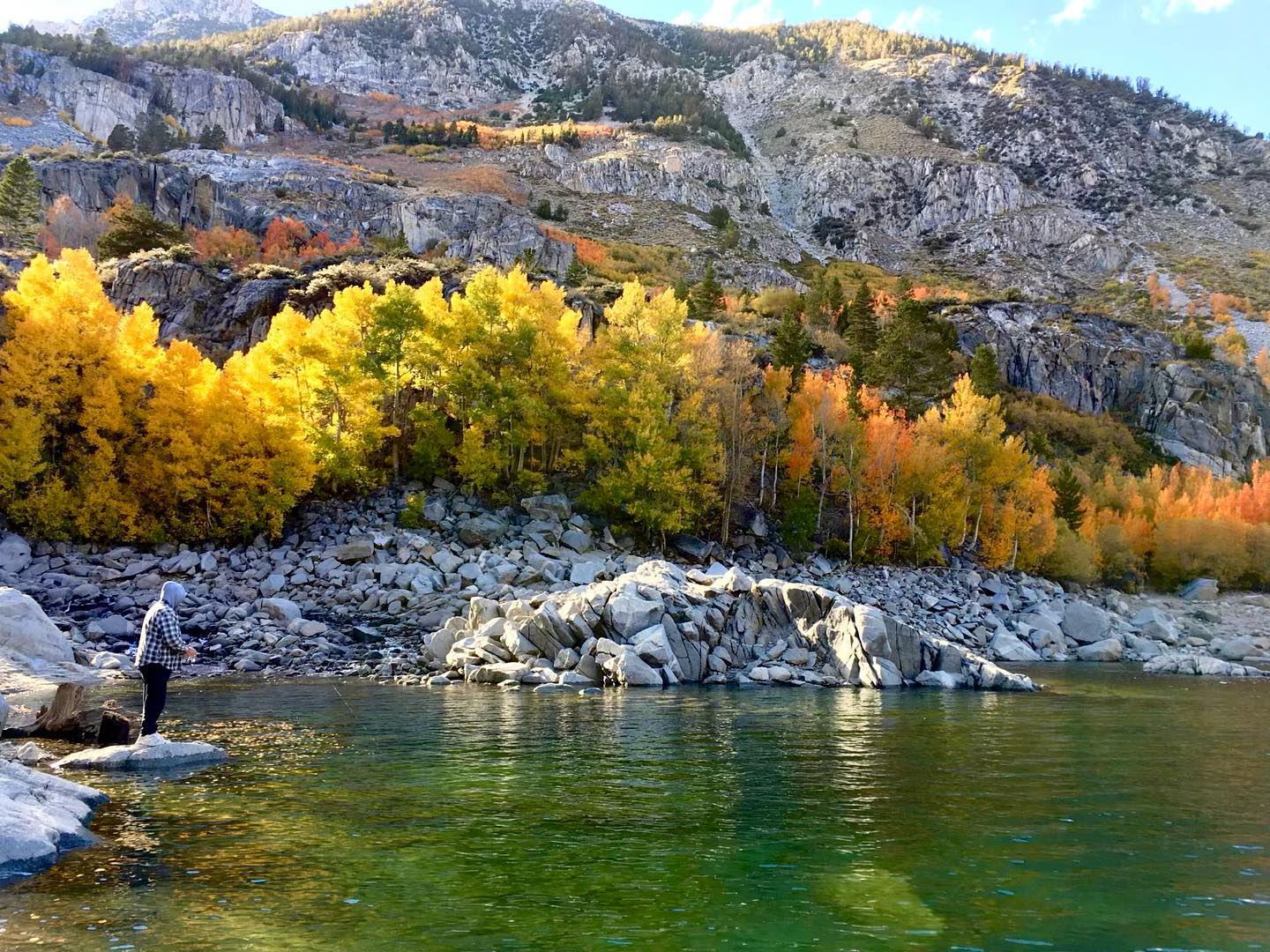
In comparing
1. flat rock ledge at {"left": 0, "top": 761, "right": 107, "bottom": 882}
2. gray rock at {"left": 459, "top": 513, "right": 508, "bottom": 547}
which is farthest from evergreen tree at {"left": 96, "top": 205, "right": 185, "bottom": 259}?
flat rock ledge at {"left": 0, "top": 761, "right": 107, "bottom": 882}

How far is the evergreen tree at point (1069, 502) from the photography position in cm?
6231

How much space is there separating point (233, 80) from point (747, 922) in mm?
162499

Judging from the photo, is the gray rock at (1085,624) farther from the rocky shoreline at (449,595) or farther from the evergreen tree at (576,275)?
the evergreen tree at (576,275)

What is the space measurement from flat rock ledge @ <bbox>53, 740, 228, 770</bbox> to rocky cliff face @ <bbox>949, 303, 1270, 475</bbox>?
Answer: 90021 mm

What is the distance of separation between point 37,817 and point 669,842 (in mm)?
6315

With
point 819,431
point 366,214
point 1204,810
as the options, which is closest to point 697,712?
point 1204,810

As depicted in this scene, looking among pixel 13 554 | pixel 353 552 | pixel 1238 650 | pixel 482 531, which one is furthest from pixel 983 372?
pixel 13 554

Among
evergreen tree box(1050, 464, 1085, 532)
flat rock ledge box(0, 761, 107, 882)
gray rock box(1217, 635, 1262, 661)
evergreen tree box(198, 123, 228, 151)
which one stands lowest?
gray rock box(1217, 635, 1262, 661)

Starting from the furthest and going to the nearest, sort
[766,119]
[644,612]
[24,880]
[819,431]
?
[766,119] → [819,431] → [644,612] → [24,880]

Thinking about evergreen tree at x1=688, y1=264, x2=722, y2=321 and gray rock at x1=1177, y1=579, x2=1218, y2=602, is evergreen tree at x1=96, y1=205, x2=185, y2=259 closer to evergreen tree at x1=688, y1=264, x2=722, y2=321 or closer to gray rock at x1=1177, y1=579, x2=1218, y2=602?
evergreen tree at x1=688, y1=264, x2=722, y2=321

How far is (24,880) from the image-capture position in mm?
7219

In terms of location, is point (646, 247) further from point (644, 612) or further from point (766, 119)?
point (766, 119)

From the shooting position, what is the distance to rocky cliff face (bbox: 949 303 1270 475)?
300 ft

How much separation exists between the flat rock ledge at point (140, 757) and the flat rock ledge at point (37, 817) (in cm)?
205
